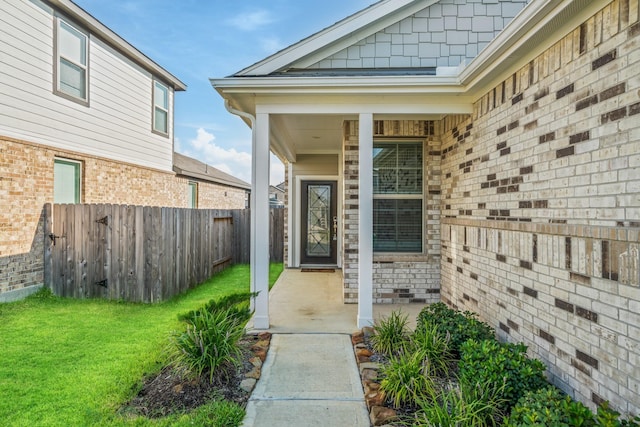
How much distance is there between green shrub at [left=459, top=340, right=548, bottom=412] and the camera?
8.93 ft

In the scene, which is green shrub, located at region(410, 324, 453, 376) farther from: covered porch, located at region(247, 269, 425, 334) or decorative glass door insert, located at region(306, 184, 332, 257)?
decorative glass door insert, located at region(306, 184, 332, 257)

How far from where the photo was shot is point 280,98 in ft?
15.8

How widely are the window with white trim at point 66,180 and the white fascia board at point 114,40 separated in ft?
9.72

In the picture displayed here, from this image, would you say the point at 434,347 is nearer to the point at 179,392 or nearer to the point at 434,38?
the point at 179,392

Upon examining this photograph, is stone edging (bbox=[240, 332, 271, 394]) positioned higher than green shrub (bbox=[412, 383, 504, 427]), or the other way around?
green shrub (bbox=[412, 383, 504, 427])

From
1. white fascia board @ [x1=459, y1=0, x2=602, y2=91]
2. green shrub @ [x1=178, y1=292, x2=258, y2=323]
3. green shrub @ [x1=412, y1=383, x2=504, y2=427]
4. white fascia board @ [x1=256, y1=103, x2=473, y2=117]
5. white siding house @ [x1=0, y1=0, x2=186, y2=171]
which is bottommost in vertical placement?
green shrub @ [x1=412, y1=383, x2=504, y2=427]

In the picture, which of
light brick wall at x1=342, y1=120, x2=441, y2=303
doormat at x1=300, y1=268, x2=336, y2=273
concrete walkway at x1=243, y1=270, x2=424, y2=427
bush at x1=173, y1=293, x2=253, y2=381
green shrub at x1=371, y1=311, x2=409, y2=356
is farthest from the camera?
doormat at x1=300, y1=268, x2=336, y2=273

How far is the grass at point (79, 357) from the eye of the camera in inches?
110

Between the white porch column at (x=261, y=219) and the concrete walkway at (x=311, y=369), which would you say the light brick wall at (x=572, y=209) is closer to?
the concrete walkway at (x=311, y=369)

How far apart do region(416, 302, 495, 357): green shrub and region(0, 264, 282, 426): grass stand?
7.45 ft

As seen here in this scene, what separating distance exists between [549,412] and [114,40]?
408 inches

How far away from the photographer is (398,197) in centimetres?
611

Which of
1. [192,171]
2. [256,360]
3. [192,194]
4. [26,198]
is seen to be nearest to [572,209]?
[256,360]

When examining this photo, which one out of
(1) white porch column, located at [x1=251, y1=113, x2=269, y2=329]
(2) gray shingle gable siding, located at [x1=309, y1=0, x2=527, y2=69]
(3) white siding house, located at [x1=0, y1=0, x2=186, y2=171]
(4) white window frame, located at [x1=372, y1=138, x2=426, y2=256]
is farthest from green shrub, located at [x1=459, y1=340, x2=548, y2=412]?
(3) white siding house, located at [x1=0, y1=0, x2=186, y2=171]
